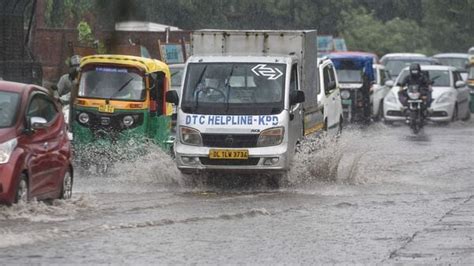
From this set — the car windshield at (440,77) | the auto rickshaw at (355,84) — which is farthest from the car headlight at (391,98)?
the car windshield at (440,77)

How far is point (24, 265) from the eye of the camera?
30.3ft

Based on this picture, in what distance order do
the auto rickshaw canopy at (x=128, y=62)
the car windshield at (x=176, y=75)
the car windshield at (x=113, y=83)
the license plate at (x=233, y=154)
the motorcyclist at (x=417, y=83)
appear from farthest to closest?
1. the motorcyclist at (x=417, y=83)
2. the car windshield at (x=176, y=75)
3. the car windshield at (x=113, y=83)
4. the auto rickshaw canopy at (x=128, y=62)
5. the license plate at (x=233, y=154)

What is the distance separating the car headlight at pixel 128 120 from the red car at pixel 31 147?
5292 mm

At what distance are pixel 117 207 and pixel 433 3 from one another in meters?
36.6

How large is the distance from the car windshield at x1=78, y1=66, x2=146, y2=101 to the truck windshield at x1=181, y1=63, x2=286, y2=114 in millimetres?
2709

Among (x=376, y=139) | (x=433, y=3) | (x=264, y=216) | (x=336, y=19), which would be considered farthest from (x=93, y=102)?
(x=336, y=19)

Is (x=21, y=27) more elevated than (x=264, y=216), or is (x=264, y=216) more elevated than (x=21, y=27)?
(x=21, y=27)

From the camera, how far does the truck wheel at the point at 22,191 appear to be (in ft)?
41.2

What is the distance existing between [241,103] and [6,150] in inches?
207

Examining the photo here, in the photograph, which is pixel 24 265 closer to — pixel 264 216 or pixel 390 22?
pixel 264 216

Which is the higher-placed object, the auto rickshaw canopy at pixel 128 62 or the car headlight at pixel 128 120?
the auto rickshaw canopy at pixel 128 62

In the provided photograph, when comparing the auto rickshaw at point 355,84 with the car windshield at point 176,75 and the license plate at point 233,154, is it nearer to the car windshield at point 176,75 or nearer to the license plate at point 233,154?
the car windshield at point 176,75

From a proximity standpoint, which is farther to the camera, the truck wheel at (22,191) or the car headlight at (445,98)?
the car headlight at (445,98)

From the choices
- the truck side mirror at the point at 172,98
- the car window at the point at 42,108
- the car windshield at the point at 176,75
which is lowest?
the car windshield at the point at 176,75
